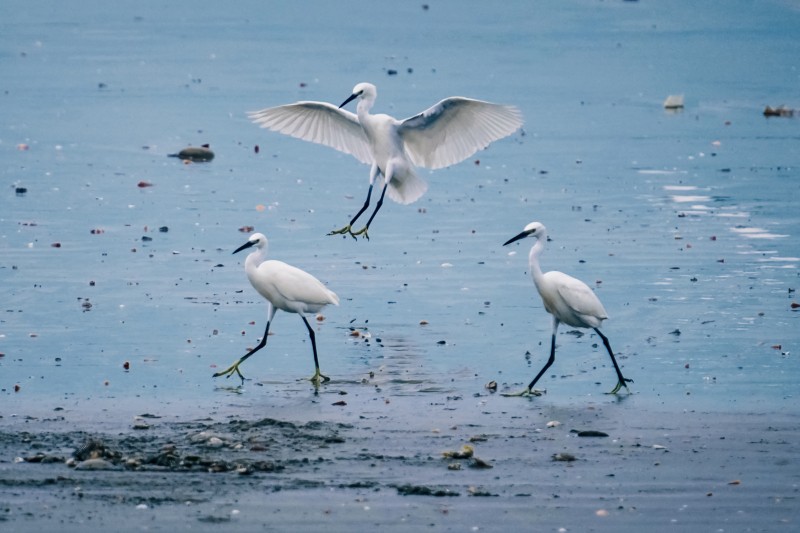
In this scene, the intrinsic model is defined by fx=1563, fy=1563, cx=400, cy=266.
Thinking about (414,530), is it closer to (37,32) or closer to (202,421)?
(202,421)

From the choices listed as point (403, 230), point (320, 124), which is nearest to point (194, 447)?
point (320, 124)

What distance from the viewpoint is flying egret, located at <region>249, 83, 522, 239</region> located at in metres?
14.0

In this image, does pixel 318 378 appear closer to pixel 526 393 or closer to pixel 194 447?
pixel 526 393

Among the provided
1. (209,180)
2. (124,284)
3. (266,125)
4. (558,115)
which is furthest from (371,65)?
(124,284)

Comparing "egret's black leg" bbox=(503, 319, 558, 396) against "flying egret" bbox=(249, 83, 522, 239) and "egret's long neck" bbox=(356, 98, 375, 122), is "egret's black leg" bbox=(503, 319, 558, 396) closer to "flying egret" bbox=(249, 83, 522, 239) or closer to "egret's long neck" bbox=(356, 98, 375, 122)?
"flying egret" bbox=(249, 83, 522, 239)

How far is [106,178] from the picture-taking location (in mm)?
18188

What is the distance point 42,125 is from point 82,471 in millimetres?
13610

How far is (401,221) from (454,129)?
2428 millimetres

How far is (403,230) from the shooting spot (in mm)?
15961

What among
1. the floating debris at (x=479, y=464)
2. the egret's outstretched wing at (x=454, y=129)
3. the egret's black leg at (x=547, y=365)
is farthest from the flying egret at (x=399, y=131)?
the floating debris at (x=479, y=464)

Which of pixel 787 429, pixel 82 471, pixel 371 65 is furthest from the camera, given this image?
pixel 371 65

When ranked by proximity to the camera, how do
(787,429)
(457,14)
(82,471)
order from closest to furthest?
(82,471) → (787,429) → (457,14)

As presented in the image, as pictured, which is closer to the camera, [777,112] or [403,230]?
[403,230]

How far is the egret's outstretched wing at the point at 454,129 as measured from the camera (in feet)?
45.5
